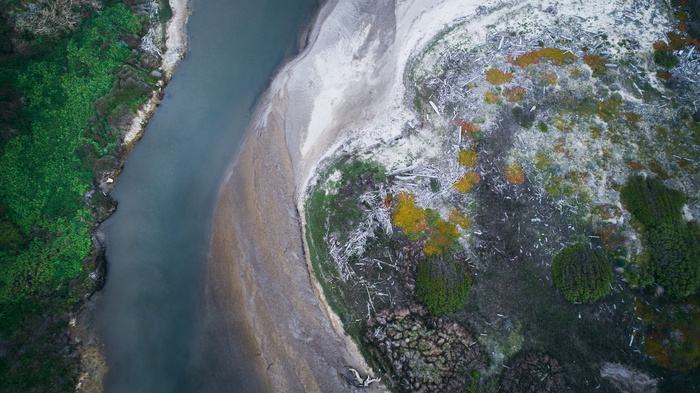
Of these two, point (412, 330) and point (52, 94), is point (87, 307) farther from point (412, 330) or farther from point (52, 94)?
point (412, 330)

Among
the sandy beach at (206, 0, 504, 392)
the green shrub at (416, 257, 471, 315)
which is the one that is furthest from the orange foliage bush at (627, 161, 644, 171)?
the sandy beach at (206, 0, 504, 392)

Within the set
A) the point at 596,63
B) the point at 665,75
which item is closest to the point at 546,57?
the point at 596,63

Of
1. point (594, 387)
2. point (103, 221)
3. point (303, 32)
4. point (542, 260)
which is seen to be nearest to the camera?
point (594, 387)

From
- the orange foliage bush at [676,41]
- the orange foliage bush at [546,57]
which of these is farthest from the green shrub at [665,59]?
the orange foliage bush at [546,57]

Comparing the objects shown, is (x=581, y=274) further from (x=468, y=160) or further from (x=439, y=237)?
(x=468, y=160)

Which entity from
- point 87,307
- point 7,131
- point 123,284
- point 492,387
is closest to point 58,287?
point 87,307

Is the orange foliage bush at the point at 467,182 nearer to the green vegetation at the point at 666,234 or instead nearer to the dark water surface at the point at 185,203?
the green vegetation at the point at 666,234
